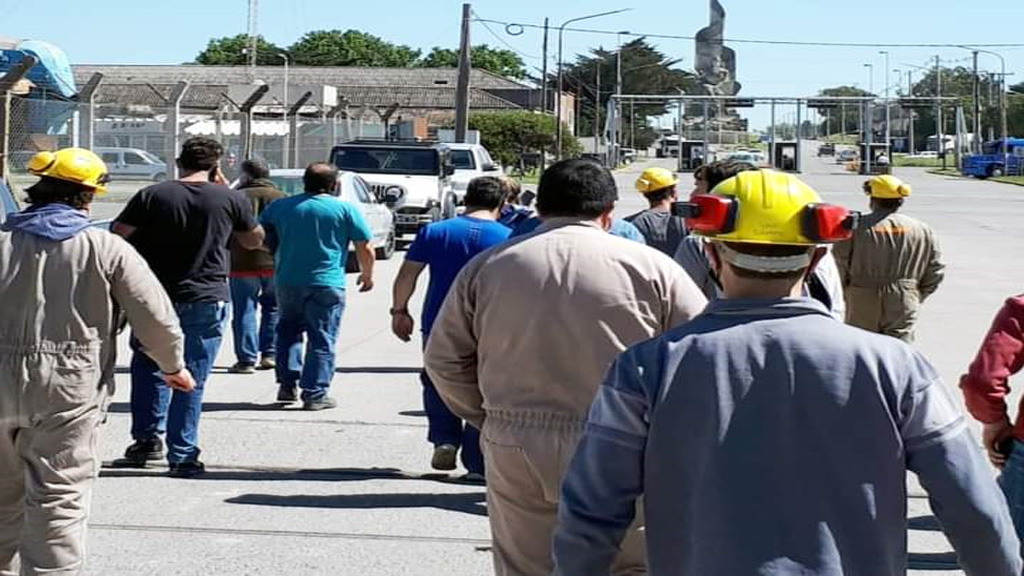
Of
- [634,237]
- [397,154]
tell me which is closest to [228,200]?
[634,237]

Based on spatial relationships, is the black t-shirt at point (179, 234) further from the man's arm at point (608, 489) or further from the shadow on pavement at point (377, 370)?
the man's arm at point (608, 489)

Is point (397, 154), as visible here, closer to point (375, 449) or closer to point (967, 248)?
point (967, 248)

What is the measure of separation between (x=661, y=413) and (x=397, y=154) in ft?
80.8

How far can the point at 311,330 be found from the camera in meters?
10.4

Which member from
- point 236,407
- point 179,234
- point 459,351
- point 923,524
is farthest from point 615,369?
point 236,407

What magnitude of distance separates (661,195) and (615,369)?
601cm

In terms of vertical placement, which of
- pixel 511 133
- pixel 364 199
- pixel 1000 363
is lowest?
pixel 1000 363

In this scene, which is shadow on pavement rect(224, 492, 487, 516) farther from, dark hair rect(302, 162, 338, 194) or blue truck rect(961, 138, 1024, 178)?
blue truck rect(961, 138, 1024, 178)

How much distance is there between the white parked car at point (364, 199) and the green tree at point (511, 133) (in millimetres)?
49188

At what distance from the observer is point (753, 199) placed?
10.1ft

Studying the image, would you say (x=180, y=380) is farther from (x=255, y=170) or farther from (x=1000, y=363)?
(x=255, y=170)

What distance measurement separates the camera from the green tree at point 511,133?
7394 cm

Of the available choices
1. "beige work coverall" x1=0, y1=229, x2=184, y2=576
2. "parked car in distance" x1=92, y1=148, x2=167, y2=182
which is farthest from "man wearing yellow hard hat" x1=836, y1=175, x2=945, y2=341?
"parked car in distance" x1=92, y1=148, x2=167, y2=182

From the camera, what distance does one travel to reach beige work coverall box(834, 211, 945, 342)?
28.7 feet
